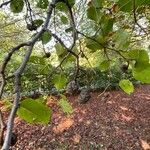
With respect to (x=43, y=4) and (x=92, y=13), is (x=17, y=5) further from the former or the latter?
(x=92, y=13)

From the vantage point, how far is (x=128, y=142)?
5691 millimetres

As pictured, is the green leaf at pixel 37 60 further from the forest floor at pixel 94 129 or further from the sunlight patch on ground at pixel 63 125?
the sunlight patch on ground at pixel 63 125

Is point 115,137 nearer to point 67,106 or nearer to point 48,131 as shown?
point 48,131

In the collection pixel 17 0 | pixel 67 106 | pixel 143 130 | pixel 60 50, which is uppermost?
pixel 17 0

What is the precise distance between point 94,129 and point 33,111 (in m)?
5.79

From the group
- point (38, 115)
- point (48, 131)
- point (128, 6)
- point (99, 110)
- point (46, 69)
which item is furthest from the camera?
point (99, 110)

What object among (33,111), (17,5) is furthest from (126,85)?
(17,5)

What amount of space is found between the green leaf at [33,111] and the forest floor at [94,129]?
4.98m

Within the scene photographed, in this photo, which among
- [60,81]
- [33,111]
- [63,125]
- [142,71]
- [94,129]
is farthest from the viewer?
[63,125]

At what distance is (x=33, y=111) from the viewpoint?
447 millimetres

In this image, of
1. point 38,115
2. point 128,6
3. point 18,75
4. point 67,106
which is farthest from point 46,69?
point 18,75

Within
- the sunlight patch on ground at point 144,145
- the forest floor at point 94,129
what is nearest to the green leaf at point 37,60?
the forest floor at point 94,129

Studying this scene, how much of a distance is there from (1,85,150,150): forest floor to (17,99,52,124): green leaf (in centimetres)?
498

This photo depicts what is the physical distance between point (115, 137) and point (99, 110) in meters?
1.30
